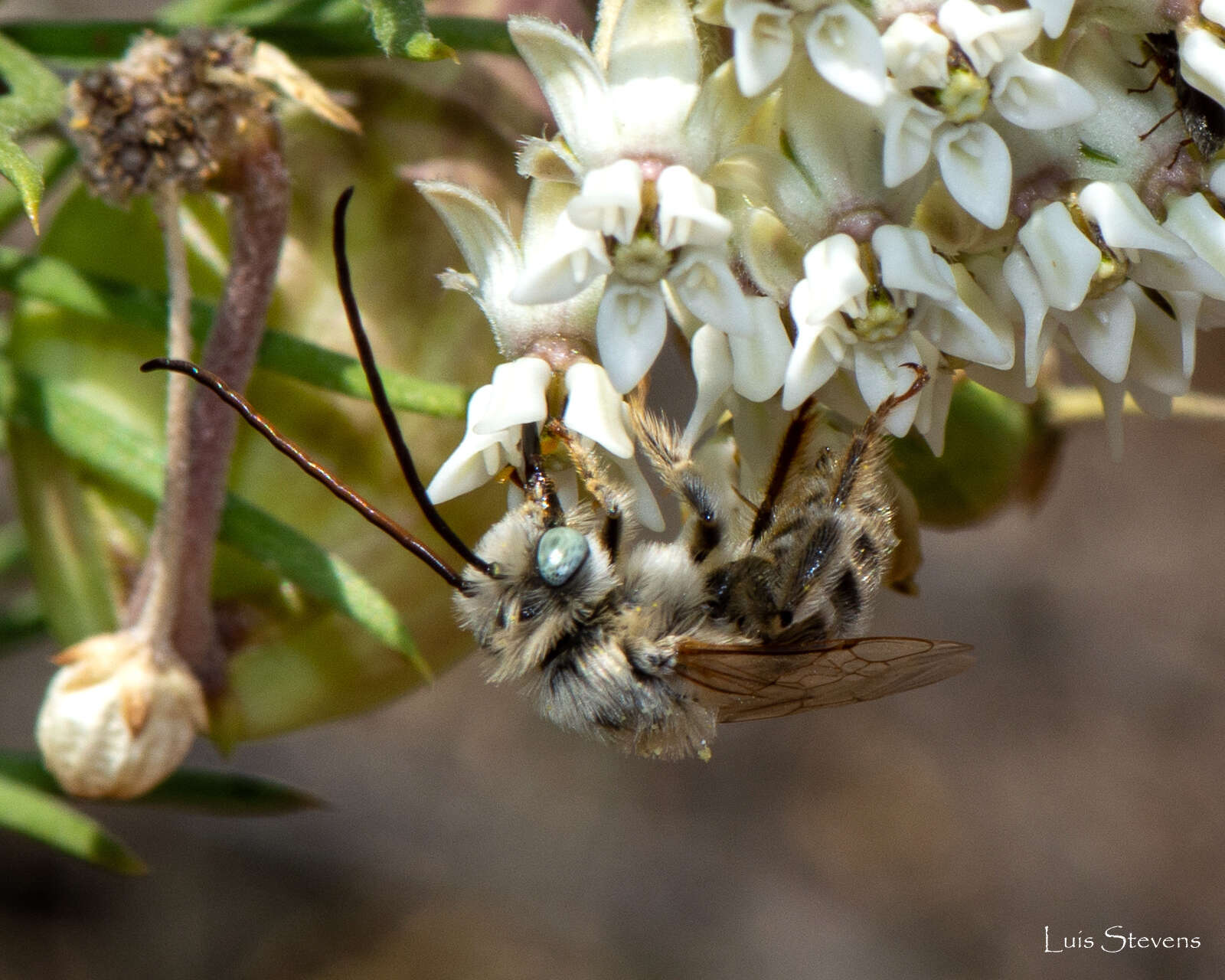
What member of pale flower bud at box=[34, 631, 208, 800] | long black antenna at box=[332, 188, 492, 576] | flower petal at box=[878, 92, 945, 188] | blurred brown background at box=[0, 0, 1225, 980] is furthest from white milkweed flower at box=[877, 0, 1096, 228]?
blurred brown background at box=[0, 0, 1225, 980]

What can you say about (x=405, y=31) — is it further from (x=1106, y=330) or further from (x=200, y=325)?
(x=1106, y=330)

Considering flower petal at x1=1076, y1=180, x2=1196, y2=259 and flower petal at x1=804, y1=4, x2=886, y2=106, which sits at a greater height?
flower petal at x1=804, y1=4, x2=886, y2=106

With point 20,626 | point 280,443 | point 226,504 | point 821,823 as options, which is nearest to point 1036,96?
point 280,443

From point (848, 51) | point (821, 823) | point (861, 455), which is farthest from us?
point (821, 823)

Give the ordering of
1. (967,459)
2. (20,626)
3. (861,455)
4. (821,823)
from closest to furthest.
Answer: (861,455), (967,459), (20,626), (821,823)

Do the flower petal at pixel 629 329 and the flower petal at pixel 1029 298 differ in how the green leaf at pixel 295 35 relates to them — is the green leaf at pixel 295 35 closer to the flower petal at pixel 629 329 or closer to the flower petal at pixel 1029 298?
the flower petal at pixel 629 329

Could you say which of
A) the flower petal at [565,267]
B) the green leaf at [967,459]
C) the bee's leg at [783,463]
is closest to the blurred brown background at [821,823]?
the green leaf at [967,459]

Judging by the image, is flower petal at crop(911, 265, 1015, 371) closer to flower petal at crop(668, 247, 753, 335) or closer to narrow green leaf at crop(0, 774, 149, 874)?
flower petal at crop(668, 247, 753, 335)
